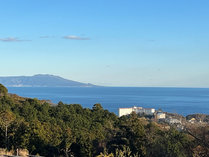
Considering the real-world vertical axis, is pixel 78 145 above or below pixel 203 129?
below

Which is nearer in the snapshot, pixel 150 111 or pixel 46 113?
pixel 46 113

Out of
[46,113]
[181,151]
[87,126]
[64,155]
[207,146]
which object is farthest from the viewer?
[46,113]

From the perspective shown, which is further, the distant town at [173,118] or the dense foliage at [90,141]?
the distant town at [173,118]

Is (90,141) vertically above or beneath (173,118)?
above

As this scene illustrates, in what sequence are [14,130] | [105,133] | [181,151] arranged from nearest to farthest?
[181,151] → [14,130] → [105,133]

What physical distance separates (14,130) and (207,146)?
368 inches

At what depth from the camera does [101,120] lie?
81.1ft

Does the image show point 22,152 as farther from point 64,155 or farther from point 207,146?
point 207,146

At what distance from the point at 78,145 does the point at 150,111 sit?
5222 centimetres

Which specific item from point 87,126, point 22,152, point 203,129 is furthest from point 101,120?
point 203,129

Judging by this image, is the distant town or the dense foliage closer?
the dense foliage

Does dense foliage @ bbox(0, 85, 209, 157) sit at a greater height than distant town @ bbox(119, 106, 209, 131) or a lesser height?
greater

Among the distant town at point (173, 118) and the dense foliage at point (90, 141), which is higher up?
the dense foliage at point (90, 141)

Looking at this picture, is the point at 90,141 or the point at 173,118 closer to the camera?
the point at 90,141
